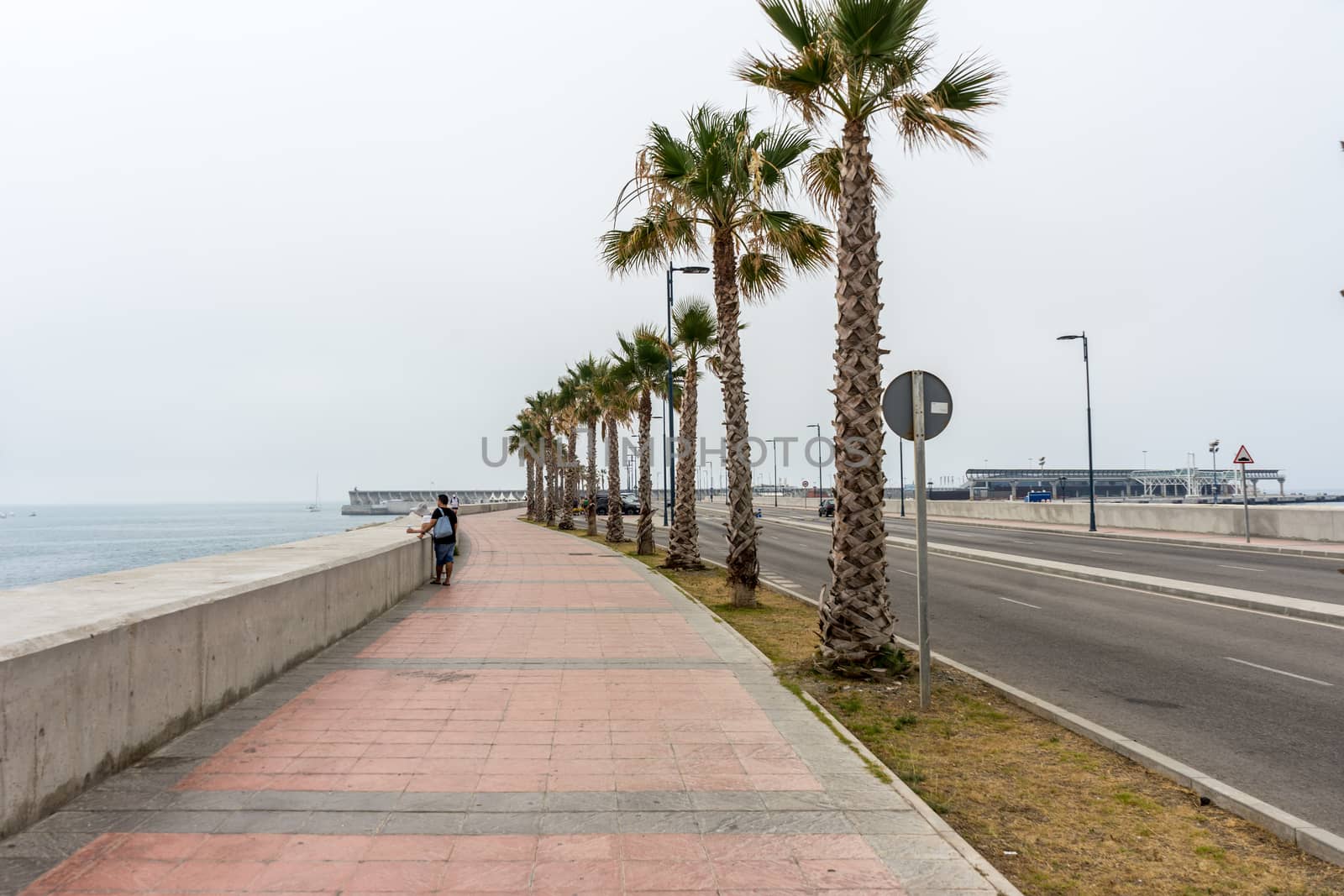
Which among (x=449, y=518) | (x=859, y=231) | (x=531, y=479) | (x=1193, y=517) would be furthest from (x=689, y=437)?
(x=531, y=479)

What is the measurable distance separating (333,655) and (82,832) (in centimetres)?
502

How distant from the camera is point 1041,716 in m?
7.37

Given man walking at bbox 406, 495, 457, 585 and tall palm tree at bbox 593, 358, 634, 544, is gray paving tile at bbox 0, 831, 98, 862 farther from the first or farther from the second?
tall palm tree at bbox 593, 358, 634, 544

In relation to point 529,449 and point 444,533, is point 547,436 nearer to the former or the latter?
point 529,449

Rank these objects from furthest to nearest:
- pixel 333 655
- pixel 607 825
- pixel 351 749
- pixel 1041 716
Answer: pixel 333 655 < pixel 1041 716 < pixel 351 749 < pixel 607 825

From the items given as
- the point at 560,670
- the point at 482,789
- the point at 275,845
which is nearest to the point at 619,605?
the point at 560,670

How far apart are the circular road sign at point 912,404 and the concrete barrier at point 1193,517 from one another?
2693cm

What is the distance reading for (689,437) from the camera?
20719 millimetres

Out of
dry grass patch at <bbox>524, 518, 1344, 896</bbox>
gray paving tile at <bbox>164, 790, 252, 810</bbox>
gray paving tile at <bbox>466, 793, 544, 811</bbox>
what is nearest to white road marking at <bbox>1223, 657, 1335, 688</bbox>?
dry grass patch at <bbox>524, 518, 1344, 896</bbox>

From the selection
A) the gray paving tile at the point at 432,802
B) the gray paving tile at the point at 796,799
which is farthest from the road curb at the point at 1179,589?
the gray paving tile at the point at 432,802

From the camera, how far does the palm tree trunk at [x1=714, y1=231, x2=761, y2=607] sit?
46.5 ft

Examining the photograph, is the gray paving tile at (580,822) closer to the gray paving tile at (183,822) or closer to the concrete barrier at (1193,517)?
the gray paving tile at (183,822)

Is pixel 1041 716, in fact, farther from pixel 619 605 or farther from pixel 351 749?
pixel 619 605

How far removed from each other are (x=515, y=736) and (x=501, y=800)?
Answer: 134 centimetres
